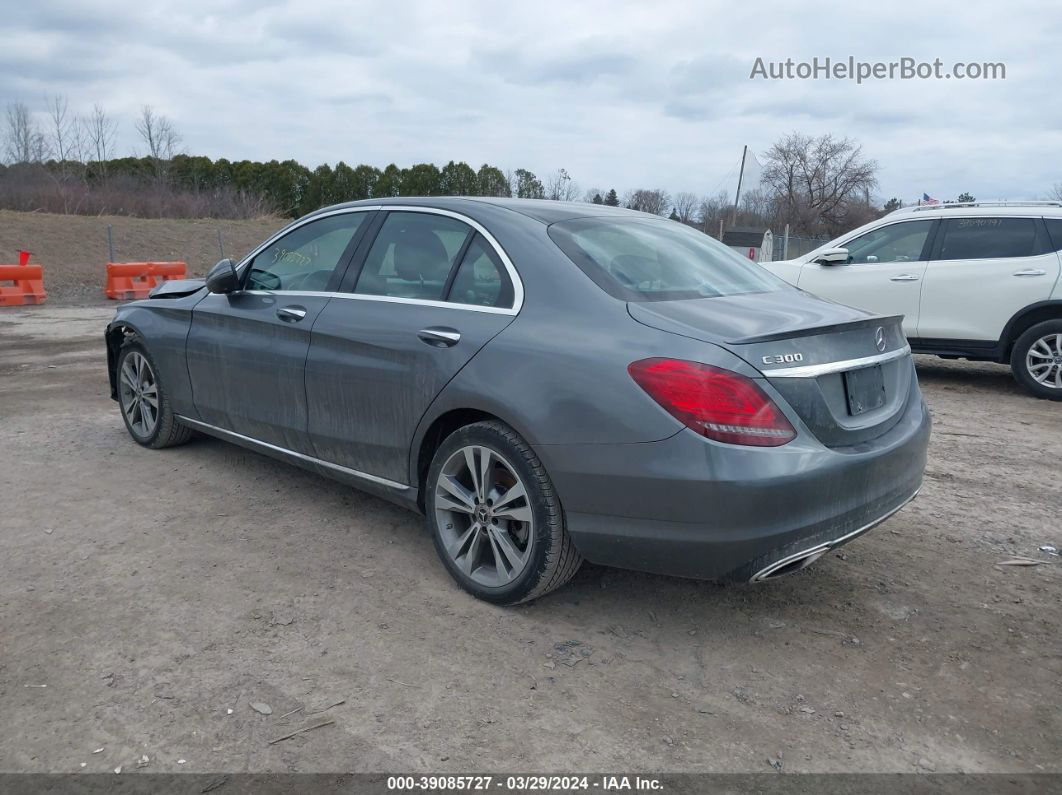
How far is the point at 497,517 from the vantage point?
11.6 ft

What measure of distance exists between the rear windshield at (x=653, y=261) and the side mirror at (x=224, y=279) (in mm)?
2013

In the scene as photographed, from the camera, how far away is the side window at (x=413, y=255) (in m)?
3.98

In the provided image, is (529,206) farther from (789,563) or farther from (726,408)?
(789,563)

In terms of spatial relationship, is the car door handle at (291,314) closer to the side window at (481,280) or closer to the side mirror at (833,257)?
the side window at (481,280)

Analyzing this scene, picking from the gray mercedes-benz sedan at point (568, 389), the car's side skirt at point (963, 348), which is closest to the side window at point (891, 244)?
the car's side skirt at point (963, 348)

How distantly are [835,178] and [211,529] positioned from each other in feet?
209

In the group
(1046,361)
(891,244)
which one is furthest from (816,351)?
(891,244)

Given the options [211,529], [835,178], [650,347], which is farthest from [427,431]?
[835,178]

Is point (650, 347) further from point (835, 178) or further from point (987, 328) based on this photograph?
point (835, 178)

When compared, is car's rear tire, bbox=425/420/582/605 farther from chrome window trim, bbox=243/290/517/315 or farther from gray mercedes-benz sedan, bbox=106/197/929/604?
chrome window trim, bbox=243/290/517/315

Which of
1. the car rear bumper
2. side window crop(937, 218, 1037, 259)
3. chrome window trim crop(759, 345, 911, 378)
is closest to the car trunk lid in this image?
chrome window trim crop(759, 345, 911, 378)

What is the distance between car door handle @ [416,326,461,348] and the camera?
3.69m

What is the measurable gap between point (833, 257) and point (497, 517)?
6760 millimetres

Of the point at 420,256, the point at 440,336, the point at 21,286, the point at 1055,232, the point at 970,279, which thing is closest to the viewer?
the point at 440,336
